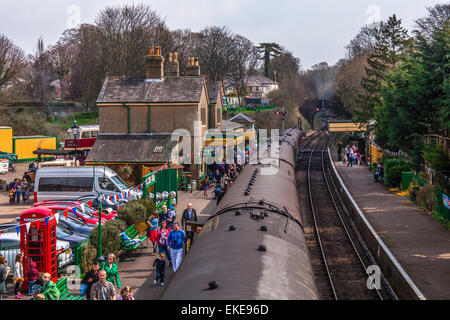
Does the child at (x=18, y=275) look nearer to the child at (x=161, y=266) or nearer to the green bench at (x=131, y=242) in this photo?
the green bench at (x=131, y=242)

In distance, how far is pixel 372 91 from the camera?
5200cm

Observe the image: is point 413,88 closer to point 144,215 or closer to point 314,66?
point 144,215

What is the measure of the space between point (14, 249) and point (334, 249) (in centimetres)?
1123

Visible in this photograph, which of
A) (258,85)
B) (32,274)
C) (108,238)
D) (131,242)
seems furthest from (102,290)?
(258,85)

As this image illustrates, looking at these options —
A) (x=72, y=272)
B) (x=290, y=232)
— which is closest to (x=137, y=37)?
(x=72, y=272)

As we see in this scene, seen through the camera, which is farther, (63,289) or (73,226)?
(73,226)

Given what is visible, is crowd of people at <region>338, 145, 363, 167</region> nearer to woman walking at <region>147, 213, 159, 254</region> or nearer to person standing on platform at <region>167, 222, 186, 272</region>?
woman walking at <region>147, 213, 159, 254</region>

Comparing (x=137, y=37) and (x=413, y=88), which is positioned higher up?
(x=137, y=37)

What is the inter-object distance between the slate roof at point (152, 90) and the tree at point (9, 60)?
2860cm

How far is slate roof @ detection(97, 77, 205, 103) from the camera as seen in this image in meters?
30.6

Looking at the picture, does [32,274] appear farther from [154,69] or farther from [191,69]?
[191,69]

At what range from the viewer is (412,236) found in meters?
18.7
